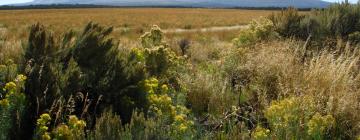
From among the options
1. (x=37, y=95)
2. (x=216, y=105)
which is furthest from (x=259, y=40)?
(x=37, y=95)

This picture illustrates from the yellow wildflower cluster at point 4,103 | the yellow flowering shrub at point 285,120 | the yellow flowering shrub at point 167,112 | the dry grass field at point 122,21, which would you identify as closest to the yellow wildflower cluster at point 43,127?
the yellow wildflower cluster at point 4,103

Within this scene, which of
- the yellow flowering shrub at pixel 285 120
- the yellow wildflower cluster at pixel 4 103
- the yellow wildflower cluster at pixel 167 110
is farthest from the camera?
the yellow flowering shrub at pixel 285 120

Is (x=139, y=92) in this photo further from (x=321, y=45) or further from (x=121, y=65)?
(x=321, y=45)

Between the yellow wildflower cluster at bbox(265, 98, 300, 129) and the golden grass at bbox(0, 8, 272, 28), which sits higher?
the yellow wildflower cluster at bbox(265, 98, 300, 129)

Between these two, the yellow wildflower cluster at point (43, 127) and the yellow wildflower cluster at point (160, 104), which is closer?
the yellow wildflower cluster at point (43, 127)

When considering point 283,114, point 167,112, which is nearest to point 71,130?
point 167,112

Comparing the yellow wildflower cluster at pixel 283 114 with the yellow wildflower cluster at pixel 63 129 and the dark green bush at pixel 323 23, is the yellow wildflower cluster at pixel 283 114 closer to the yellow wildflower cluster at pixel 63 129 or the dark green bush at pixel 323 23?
the yellow wildflower cluster at pixel 63 129

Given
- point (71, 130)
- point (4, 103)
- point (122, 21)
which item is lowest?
point (122, 21)

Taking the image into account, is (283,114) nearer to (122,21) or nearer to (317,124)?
(317,124)

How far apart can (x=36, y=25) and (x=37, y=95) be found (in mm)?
1459

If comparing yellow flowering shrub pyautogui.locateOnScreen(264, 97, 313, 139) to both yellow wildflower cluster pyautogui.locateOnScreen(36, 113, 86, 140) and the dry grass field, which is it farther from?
the dry grass field

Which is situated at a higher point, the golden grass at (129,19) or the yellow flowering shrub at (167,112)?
the yellow flowering shrub at (167,112)

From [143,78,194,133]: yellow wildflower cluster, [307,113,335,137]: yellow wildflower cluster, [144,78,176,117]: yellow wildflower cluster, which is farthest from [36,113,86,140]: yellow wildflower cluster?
[307,113,335,137]: yellow wildflower cluster

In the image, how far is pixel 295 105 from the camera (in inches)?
191
